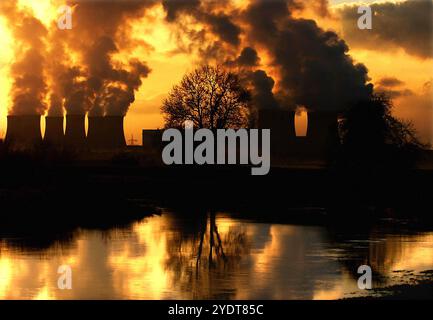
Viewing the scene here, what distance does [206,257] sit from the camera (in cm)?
2686

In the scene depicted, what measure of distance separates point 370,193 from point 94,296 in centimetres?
3495

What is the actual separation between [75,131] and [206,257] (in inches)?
3717

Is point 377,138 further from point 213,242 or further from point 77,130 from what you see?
point 77,130

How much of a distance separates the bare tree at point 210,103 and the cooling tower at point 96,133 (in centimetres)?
3316

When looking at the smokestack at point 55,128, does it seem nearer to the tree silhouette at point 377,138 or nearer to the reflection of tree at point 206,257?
the tree silhouette at point 377,138

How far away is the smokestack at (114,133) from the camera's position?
4323 inches

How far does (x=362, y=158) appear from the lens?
166 feet

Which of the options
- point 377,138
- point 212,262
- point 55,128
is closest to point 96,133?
point 55,128

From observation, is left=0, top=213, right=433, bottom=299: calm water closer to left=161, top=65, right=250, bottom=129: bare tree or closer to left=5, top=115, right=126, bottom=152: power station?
left=161, top=65, right=250, bottom=129: bare tree

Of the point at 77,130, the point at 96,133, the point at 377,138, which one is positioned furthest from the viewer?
the point at 77,130

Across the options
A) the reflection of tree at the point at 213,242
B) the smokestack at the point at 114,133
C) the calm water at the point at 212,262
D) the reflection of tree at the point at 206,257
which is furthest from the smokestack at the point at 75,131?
the calm water at the point at 212,262

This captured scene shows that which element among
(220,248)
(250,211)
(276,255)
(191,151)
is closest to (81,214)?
(250,211)

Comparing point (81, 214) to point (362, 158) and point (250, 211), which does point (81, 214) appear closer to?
point (250, 211)

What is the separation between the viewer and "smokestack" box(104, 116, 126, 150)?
110 m
